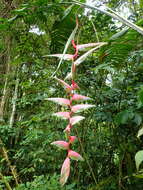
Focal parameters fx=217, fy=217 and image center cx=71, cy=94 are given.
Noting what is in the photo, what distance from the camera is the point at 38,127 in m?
1.36

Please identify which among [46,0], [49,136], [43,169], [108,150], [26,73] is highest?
[46,0]

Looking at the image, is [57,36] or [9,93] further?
[9,93]

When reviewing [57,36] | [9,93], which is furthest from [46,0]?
[9,93]

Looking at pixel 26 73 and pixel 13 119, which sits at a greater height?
pixel 26 73

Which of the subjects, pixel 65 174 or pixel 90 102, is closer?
pixel 65 174

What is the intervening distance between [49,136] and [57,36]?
0.65m

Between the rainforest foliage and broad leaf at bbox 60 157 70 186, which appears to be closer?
broad leaf at bbox 60 157 70 186

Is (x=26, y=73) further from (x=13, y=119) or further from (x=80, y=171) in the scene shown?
(x=80, y=171)

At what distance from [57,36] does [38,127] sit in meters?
0.73

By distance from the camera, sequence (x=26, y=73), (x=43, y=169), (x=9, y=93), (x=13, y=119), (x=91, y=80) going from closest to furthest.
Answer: (x=91, y=80)
(x=43, y=169)
(x=26, y=73)
(x=13, y=119)
(x=9, y=93)

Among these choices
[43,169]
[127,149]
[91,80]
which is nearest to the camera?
[127,149]

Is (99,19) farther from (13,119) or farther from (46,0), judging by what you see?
(13,119)

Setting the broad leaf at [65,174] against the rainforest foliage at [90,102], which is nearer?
the broad leaf at [65,174]

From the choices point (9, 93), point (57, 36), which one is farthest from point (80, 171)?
point (9, 93)
